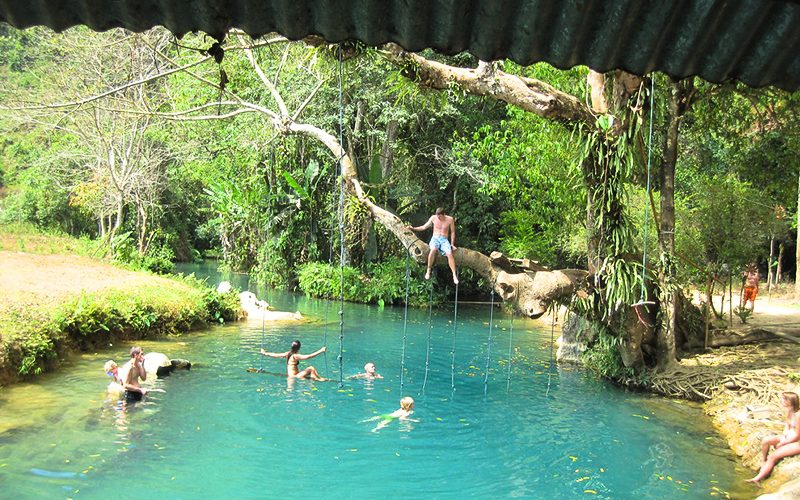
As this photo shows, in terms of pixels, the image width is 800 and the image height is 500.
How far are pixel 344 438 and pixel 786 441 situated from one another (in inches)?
254

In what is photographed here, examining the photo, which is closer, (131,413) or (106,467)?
(106,467)

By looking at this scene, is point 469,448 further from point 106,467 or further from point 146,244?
point 146,244

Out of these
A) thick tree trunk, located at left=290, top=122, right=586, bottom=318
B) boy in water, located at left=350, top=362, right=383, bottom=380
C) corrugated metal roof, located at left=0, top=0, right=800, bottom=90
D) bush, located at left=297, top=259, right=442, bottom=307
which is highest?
corrugated metal roof, located at left=0, top=0, right=800, bottom=90

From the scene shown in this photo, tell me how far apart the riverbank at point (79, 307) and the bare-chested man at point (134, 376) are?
7.08ft

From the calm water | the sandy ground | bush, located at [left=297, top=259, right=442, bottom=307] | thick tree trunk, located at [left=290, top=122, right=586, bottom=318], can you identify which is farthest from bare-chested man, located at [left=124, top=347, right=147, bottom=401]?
bush, located at [left=297, top=259, right=442, bottom=307]

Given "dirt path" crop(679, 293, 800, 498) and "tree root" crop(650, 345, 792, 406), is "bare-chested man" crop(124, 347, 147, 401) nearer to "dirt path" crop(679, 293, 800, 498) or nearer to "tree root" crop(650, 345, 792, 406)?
"dirt path" crop(679, 293, 800, 498)

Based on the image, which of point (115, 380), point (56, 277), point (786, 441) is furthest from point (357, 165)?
point (786, 441)

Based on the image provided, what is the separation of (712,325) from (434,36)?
677 inches

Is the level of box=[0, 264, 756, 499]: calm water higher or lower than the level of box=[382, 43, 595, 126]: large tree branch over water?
lower

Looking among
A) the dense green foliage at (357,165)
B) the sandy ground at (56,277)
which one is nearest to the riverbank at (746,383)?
the dense green foliage at (357,165)

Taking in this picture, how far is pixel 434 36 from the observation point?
108 inches

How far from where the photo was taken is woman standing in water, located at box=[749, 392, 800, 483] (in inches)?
358

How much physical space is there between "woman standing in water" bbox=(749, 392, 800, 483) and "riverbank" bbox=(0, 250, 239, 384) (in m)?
12.3

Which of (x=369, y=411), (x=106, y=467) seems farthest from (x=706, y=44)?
(x=369, y=411)
